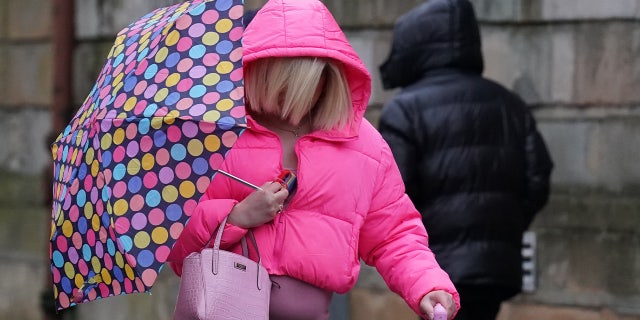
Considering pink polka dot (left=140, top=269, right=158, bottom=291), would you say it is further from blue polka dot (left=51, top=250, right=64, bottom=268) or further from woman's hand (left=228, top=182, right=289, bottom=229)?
blue polka dot (left=51, top=250, right=64, bottom=268)

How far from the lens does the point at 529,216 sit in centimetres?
591

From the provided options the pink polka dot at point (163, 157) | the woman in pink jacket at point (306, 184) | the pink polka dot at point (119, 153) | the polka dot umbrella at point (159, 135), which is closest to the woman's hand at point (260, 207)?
the woman in pink jacket at point (306, 184)

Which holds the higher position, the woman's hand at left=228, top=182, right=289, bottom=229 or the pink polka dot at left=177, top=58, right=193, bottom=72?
the pink polka dot at left=177, top=58, right=193, bottom=72

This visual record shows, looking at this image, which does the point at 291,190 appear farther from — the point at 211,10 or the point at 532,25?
the point at 532,25

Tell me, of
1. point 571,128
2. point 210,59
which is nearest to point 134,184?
point 210,59

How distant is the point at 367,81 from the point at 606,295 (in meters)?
3.70

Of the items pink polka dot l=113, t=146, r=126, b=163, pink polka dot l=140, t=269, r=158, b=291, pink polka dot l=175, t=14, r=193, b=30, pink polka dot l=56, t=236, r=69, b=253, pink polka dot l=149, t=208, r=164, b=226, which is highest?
pink polka dot l=175, t=14, r=193, b=30

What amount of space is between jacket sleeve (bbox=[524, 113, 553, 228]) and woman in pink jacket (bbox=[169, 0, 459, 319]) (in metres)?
2.31

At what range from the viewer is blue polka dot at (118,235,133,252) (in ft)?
11.1

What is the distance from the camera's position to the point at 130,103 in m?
3.41

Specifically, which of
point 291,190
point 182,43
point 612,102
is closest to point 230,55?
point 182,43

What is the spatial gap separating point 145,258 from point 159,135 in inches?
12.0

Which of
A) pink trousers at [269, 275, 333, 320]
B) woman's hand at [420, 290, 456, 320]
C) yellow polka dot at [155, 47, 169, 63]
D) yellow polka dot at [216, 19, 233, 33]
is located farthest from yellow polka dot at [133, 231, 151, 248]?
woman's hand at [420, 290, 456, 320]

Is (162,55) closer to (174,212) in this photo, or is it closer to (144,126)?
(144,126)
